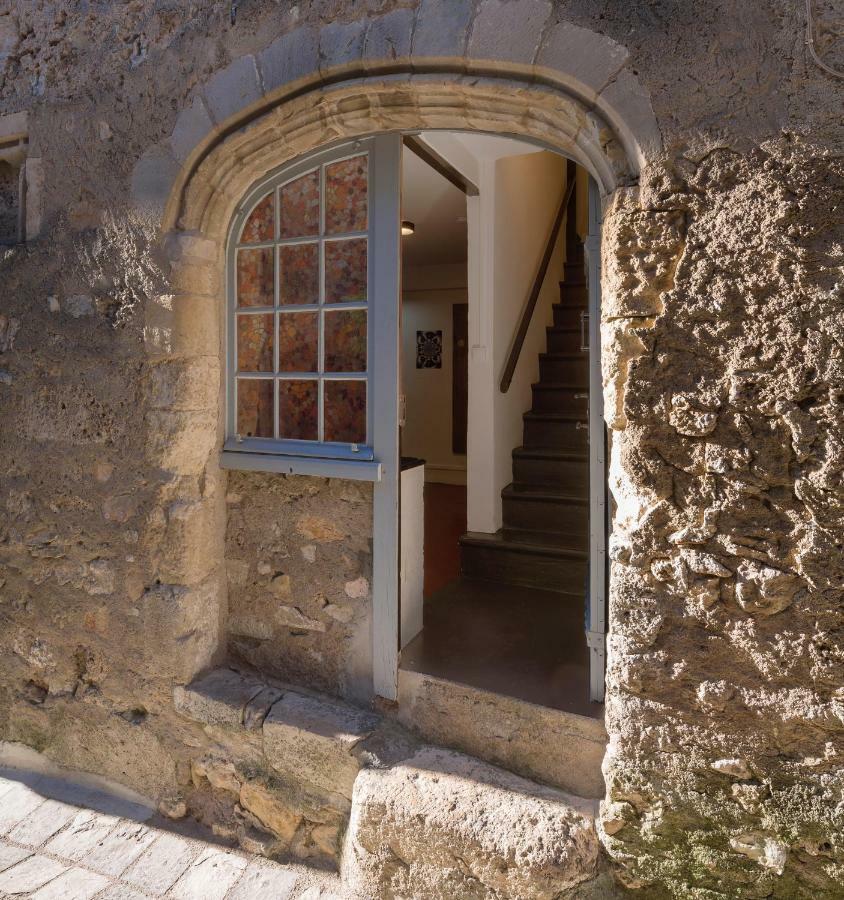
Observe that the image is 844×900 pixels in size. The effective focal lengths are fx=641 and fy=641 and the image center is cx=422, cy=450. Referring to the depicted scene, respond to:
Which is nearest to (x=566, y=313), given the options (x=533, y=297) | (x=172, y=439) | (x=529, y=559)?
(x=533, y=297)

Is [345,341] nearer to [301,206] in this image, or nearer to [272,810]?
[301,206]

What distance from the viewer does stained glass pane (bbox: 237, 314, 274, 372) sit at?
2.79m

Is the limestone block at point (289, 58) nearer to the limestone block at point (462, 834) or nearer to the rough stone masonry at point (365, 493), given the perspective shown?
the rough stone masonry at point (365, 493)

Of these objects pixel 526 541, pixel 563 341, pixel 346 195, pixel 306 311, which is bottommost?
pixel 526 541

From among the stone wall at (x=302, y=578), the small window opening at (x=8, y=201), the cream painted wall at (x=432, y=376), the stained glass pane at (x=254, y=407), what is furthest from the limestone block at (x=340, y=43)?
the cream painted wall at (x=432, y=376)

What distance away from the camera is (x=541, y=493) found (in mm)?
3996

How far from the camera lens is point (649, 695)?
1839mm

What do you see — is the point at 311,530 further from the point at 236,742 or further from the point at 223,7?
the point at 223,7

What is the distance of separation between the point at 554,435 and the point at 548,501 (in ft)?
2.22

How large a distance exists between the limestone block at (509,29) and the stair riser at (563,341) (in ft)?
10.4

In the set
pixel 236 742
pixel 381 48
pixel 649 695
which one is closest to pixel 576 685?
pixel 649 695

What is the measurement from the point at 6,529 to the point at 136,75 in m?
2.02

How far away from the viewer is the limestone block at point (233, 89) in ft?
7.76

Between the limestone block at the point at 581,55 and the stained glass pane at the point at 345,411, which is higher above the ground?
the limestone block at the point at 581,55
